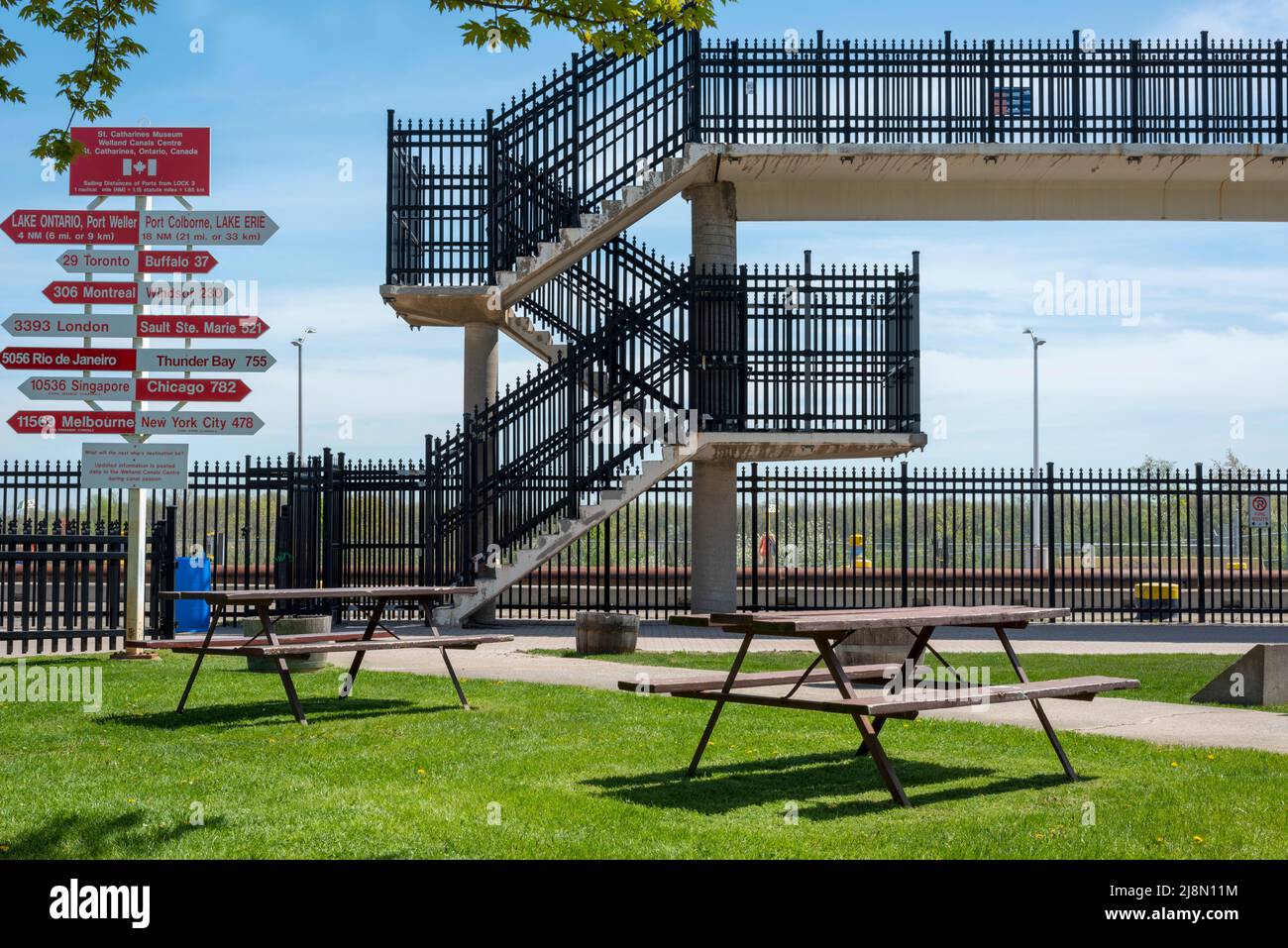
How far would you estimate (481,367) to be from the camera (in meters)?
21.8

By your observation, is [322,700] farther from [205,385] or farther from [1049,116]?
[1049,116]

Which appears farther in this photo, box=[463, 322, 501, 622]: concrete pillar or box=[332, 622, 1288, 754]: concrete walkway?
box=[463, 322, 501, 622]: concrete pillar

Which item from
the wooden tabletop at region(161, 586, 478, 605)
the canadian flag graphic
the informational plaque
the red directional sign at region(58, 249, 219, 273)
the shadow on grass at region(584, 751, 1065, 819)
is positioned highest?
the canadian flag graphic

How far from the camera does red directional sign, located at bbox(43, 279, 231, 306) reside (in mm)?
15531

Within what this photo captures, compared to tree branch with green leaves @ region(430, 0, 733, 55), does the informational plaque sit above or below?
below

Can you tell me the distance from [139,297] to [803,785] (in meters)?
10.6

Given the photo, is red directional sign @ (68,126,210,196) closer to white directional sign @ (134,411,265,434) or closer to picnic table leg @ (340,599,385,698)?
white directional sign @ (134,411,265,434)

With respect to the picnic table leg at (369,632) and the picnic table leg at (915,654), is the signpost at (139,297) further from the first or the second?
the picnic table leg at (915,654)

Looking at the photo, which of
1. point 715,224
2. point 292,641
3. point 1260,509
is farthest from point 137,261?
point 1260,509

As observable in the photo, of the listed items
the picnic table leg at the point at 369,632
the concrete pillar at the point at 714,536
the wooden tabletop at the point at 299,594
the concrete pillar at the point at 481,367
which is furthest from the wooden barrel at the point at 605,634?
the concrete pillar at the point at 481,367

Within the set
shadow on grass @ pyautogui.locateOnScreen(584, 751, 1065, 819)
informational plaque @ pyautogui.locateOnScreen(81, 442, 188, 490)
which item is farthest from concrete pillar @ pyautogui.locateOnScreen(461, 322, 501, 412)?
shadow on grass @ pyautogui.locateOnScreen(584, 751, 1065, 819)

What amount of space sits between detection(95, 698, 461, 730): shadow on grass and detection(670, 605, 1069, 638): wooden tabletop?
3.83 metres

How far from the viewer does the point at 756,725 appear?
10.3 m

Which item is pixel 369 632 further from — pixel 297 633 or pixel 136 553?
pixel 136 553
